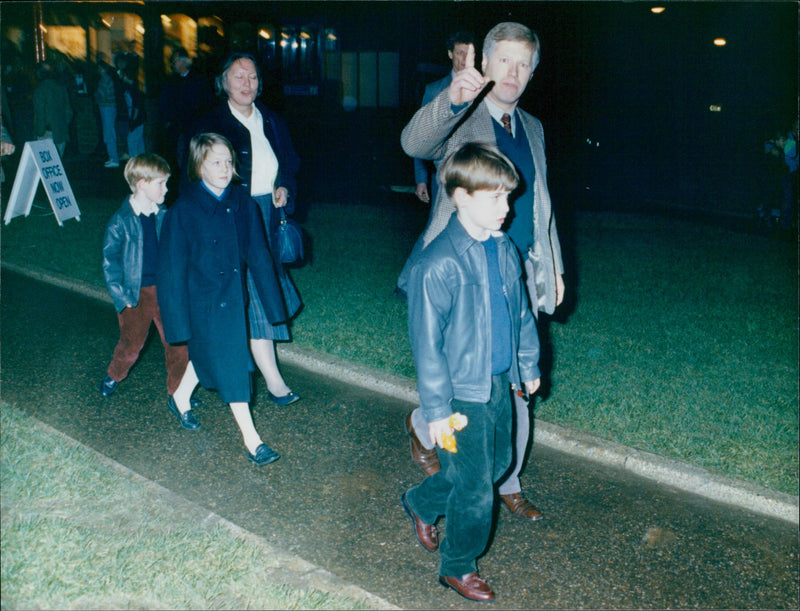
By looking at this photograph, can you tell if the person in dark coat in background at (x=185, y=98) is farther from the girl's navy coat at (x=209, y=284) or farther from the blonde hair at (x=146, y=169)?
the girl's navy coat at (x=209, y=284)

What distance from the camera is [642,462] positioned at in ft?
14.9

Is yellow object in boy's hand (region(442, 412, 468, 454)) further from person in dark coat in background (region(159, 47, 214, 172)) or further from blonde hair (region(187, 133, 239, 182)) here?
person in dark coat in background (region(159, 47, 214, 172))

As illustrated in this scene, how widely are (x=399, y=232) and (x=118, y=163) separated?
10620 millimetres

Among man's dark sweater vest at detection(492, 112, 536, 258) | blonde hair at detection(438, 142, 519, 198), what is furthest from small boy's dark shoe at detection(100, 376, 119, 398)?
blonde hair at detection(438, 142, 519, 198)

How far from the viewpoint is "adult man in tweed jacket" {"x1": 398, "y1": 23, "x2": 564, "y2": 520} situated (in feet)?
10.8

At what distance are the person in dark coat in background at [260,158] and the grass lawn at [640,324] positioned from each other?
112 centimetres

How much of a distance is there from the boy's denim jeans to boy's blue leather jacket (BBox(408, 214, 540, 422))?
0.35ft

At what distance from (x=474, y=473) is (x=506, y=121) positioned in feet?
5.62

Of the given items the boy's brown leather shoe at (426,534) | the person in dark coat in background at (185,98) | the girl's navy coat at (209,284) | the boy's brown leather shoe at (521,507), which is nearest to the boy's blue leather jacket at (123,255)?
the girl's navy coat at (209,284)

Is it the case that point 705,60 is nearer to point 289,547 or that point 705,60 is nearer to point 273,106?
point 273,106

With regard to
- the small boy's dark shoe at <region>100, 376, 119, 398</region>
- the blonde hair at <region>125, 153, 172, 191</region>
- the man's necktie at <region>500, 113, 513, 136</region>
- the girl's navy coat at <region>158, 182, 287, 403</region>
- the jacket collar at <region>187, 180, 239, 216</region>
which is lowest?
the small boy's dark shoe at <region>100, 376, 119, 398</region>

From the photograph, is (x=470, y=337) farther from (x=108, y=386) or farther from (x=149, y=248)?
(x=108, y=386)

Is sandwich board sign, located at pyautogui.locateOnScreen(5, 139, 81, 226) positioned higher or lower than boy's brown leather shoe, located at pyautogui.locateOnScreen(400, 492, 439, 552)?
higher

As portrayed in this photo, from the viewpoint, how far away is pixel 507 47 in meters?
3.44
